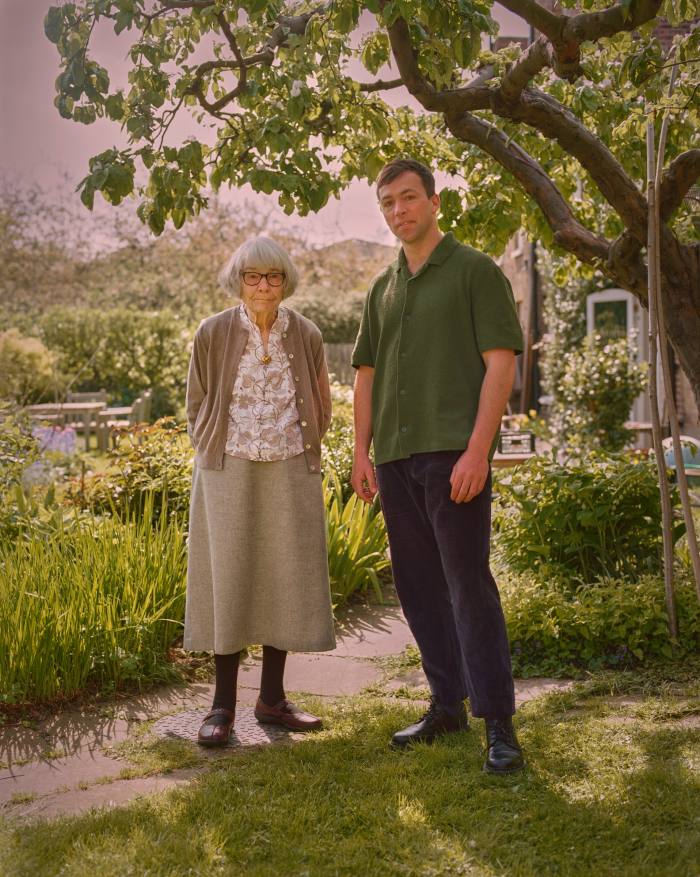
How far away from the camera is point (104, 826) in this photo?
9.24 ft

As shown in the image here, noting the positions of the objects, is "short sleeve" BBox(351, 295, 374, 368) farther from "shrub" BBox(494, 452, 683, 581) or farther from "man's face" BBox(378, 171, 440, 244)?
"shrub" BBox(494, 452, 683, 581)

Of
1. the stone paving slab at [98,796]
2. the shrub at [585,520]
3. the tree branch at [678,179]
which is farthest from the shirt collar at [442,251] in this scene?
the shrub at [585,520]

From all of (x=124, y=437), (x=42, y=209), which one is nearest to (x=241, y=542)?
(x=124, y=437)

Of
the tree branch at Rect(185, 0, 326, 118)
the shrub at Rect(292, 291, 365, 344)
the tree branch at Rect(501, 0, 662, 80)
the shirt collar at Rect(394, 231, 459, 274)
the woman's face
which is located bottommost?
the woman's face

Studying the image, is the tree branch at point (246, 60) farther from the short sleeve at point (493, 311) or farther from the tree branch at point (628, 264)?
the short sleeve at point (493, 311)

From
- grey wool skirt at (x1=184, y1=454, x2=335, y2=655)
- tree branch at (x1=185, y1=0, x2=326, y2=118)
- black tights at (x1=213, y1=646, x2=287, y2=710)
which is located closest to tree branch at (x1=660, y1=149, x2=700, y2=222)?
tree branch at (x1=185, y1=0, x2=326, y2=118)

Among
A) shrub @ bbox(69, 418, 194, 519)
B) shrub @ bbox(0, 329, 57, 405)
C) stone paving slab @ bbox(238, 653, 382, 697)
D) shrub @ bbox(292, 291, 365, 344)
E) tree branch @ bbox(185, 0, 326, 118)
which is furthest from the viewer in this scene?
shrub @ bbox(292, 291, 365, 344)

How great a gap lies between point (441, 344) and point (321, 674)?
2.05m

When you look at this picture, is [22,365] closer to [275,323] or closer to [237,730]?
[275,323]

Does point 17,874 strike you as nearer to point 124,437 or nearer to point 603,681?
point 603,681

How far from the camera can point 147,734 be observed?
3699 mm

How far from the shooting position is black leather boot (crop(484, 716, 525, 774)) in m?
3.11

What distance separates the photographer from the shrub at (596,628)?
4.37 meters

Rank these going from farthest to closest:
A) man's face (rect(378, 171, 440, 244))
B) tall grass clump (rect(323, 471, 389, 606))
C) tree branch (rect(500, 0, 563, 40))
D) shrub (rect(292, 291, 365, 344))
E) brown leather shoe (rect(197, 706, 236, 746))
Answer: shrub (rect(292, 291, 365, 344)), tall grass clump (rect(323, 471, 389, 606)), brown leather shoe (rect(197, 706, 236, 746)), tree branch (rect(500, 0, 563, 40)), man's face (rect(378, 171, 440, 244))
